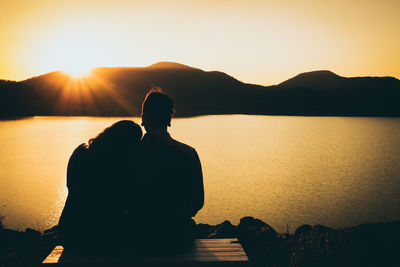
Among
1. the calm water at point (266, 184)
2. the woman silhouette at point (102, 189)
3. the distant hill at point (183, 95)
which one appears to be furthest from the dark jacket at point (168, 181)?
the distant hill at point (183, 95)

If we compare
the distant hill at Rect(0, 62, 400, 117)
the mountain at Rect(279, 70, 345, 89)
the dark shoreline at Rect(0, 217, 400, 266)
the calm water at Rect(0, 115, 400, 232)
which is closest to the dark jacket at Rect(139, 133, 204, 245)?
the dark shoreline at Rect(0, 217, 400, 266)

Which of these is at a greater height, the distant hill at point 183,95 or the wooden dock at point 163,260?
the distant hill at point 183,95

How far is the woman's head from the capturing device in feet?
7.02

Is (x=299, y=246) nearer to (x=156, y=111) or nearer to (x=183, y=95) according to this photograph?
(x=156, y=111)

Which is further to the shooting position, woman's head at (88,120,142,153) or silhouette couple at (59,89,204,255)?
silhouette couple at (59,89,204,255)

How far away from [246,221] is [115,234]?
388 centimetres

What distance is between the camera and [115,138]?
84.4 inches

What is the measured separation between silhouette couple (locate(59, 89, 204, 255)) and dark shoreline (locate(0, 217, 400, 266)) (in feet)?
6.24

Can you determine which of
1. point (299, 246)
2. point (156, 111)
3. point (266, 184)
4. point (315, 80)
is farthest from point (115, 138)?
point (315, 80)

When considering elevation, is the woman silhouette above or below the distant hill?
below

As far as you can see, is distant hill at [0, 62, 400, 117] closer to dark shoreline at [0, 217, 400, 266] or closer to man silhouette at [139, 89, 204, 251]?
dark shoreline at [0, 217, 400, 266]

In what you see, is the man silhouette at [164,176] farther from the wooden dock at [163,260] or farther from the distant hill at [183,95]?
the distant hill at [183,95]

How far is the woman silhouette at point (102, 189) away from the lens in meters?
2.18

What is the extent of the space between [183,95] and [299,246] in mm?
103611
